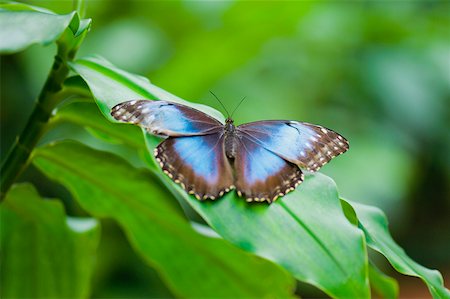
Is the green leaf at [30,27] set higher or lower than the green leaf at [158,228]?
higher

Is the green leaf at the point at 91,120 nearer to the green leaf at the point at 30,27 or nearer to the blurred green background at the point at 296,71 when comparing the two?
the green leaf at the point at 30,27

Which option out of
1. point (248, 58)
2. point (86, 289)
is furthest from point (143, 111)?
point (248, 58)

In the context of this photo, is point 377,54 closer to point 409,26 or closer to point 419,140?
point 409,26

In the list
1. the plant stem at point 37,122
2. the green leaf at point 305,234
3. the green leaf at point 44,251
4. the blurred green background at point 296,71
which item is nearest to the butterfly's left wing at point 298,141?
the green leaf at point 305,234

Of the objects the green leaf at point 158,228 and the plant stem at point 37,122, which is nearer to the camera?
the plant stem at point 37,122

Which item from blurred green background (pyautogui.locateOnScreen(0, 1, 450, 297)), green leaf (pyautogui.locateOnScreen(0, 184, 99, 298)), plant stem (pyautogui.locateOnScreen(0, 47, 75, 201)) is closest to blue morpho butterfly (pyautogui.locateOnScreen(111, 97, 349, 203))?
plant stem (pyautogui.locateOnScreen(0, 47, 75, 201))

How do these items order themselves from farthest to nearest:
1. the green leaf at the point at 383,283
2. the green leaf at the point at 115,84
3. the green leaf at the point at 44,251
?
1. the green leaf at the point at 44,251
2. the green leaf at the point at 383,283
3. the green leaf at the point at 115,84

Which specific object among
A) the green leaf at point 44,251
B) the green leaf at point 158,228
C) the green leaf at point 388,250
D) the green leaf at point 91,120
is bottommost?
the green leaf at point 44,251
